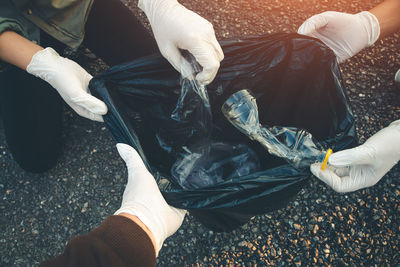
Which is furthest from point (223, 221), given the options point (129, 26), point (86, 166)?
point (129, 26)

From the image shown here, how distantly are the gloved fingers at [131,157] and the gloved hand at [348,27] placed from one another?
0.69 m

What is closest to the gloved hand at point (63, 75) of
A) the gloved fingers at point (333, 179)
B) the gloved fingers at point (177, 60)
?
the gloved fingers at point (177, 60)

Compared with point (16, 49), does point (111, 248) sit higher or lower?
lower

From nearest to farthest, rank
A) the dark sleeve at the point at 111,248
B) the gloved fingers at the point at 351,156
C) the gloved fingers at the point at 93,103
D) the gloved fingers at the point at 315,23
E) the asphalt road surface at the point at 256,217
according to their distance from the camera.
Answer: the dark sleeve at the point at 111,248
the gloved fingers at the point at 351,156
the gloved fingers at the point at 93,103
the gloved fingers at the point at 315,23
the asphalt road surface at the point at 256,217

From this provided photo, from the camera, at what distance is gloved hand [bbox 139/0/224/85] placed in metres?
0.73

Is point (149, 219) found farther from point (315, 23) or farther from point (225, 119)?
point (315, 23)

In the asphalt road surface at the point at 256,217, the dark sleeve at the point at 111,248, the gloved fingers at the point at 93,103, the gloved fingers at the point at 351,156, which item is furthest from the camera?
the asphalt road surface at the point at 256,217

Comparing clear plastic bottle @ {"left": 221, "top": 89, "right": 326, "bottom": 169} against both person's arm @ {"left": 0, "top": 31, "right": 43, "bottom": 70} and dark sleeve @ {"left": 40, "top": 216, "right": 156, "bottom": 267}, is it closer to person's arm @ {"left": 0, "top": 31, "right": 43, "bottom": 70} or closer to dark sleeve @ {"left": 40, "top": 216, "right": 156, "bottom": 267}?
dark sleeve @ {"left": 40, "top": 216, "right": 156, "bottom": 267}

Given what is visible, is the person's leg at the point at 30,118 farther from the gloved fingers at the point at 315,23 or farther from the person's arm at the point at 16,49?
the gloved fingers at the point at 315,23

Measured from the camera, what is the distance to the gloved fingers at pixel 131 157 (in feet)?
2.37

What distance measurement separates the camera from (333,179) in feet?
2.33

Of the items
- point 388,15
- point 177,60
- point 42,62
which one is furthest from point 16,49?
point 388,15

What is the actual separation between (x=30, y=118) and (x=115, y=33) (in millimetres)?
465

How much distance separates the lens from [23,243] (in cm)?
106
